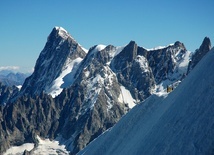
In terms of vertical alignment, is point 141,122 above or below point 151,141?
above

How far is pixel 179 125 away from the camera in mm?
58844

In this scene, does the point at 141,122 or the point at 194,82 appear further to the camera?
the point at 141,122

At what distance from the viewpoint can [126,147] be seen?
247 ft

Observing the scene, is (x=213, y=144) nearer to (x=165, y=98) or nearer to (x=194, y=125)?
(x=194, y=125)

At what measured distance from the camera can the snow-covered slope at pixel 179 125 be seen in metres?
52.8

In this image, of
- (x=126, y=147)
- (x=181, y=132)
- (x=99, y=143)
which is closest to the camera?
(x=181, y=132)

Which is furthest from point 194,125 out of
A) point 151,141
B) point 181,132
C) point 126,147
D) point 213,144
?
point 126,147

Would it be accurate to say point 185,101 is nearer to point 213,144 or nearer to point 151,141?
point 151,141

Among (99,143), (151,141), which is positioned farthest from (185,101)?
(99,143)

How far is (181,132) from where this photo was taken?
5656 cm

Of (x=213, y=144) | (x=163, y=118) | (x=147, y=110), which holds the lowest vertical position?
(x=213, y=144)

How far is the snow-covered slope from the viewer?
5275cm

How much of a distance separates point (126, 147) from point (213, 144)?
28647mm

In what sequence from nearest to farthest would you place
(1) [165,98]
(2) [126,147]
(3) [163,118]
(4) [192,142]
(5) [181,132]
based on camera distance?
(4) [192,142]
(5) [181,132]
(3) [163,118]
(2) [126,147]
(1) [165,98]
